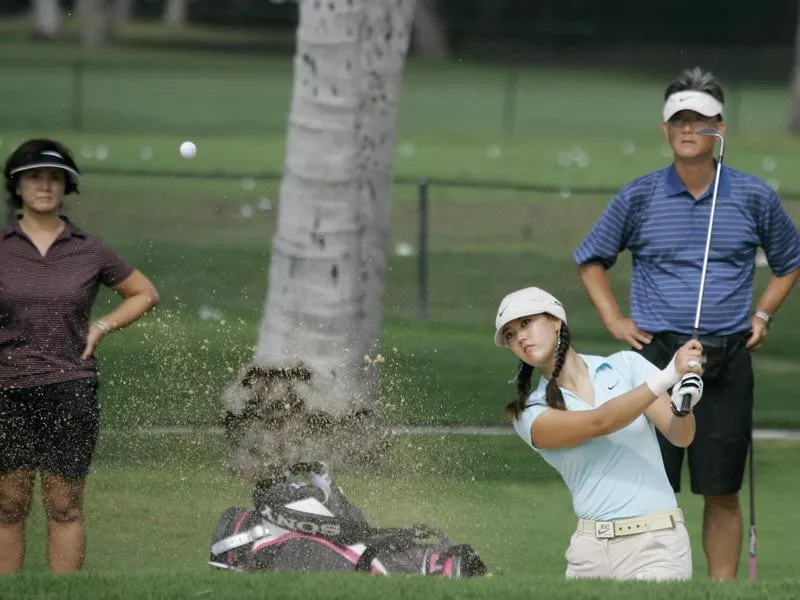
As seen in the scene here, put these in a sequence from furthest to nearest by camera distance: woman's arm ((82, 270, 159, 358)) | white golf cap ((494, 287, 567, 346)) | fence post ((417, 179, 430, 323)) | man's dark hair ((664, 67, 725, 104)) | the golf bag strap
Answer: fence post ((417, 179, 430, 323)) → man's dark hair ((664, 67, 725, 104)) → woman's arm ((82, 270, 159, 358)) → the golf bag strap → white golf cap ((494, 287, 567, 346))

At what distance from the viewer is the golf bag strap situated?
5973 mm

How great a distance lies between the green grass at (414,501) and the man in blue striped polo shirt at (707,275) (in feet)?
1.83

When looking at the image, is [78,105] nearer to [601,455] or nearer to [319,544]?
[319,544]

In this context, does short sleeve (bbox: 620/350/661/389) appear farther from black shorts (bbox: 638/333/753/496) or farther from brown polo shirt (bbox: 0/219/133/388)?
brown polo shirt (bbox: 0/219/133/388)

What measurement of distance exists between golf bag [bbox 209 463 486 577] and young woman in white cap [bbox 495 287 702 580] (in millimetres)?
435

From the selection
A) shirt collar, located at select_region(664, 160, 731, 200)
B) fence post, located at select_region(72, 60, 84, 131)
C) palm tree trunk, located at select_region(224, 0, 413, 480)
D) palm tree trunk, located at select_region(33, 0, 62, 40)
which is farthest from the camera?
palm tree trunk, located at select_region(33, 0, 62, 40)

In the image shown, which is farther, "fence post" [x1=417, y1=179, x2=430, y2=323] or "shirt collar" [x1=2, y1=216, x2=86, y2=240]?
"fence post" [x1=417, y1=179, x2=430, y2=323]

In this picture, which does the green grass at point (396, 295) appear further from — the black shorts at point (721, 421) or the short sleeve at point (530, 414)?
the short sleeve at point (530, 414)

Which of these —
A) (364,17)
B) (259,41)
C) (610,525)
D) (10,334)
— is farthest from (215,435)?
(259,41)

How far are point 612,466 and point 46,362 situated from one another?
2.03 meters

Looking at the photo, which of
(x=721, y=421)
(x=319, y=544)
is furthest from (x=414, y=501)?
(x=319, y=544)

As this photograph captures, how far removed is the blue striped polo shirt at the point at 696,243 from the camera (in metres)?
6.91

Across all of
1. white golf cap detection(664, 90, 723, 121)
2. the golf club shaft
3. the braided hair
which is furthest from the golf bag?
white golf cap detection(664, 90, 723, 121)

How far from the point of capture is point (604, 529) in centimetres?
555
